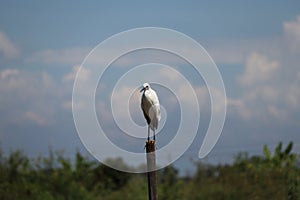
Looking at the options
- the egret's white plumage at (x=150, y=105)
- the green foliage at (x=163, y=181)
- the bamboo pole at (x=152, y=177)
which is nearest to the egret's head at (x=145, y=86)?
the egret's white plumage at (x=150, y=105)

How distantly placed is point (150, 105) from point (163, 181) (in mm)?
10509

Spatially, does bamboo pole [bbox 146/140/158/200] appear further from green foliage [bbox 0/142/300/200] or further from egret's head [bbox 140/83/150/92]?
green foliage [bbox 0/142/300/200]

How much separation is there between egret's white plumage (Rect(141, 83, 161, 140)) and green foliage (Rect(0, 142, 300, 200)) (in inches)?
310

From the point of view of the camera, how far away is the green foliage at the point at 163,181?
17.6 m

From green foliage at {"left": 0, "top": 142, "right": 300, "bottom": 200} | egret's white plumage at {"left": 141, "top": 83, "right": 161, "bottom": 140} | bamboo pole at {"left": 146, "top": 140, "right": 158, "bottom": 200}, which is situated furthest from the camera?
green foliage at {"left": 0, "top": 142, "right": 300, "bottom": 200}

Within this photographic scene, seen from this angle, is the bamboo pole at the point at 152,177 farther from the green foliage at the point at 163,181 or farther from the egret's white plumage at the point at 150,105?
the green foliage at the point at 163,181

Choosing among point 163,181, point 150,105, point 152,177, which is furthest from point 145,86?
point 163,181

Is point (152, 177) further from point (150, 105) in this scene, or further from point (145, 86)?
point (145, 86)

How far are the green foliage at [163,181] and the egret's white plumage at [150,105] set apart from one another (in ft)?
25.8

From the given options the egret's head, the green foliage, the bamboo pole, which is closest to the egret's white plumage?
the egret's head

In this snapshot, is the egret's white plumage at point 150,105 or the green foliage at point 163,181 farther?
the green foliage at point 163,181

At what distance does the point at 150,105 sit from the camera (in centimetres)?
920

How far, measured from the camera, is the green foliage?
17.6 m

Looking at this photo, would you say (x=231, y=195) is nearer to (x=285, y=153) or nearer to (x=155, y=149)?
(x=285, y=153)
